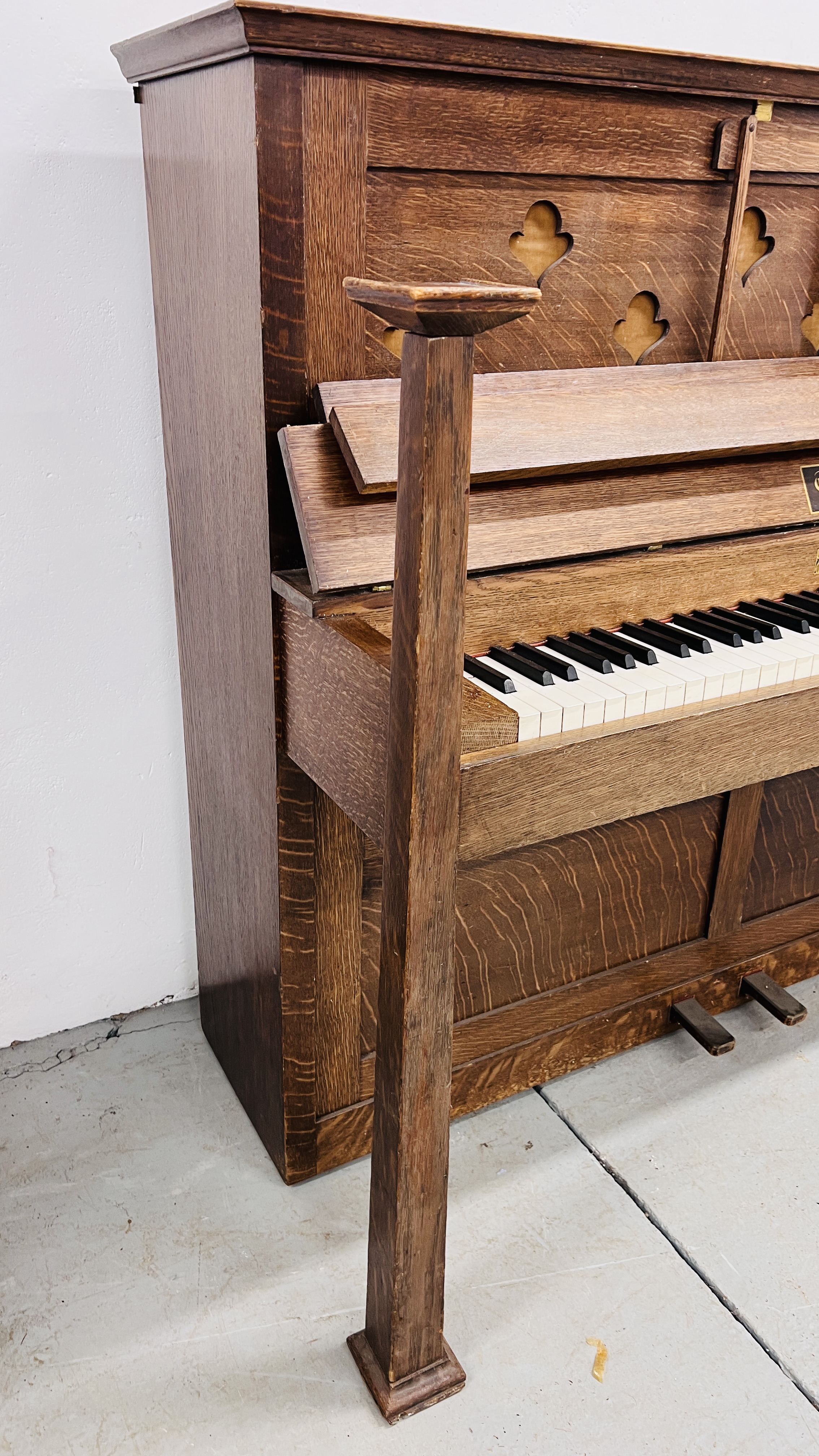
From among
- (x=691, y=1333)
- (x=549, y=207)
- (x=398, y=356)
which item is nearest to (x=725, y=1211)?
(x=691, y=1333)

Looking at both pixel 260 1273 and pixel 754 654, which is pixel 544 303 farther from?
pixel 260 1273

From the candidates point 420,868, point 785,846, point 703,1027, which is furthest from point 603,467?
point 703,1027

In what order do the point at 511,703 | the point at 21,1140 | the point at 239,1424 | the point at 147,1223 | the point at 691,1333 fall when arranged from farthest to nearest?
the point at 21,1140 < the point at 147,1223 < the point at 691,1333 < the point at 239,1424 < the point at 511,703

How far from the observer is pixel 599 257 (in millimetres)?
1401

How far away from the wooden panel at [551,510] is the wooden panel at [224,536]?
8 cm

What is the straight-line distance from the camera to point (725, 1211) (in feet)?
5.15

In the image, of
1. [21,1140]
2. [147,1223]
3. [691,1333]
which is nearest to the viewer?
[691,1333]

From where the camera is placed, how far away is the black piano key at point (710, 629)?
53.7 inches

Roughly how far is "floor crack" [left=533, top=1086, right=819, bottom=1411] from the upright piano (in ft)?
0.30

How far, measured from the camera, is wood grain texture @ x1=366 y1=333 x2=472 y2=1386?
918mm

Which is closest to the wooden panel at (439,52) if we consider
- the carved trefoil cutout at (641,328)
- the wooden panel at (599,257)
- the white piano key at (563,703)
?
the wooden panel at (599,257)

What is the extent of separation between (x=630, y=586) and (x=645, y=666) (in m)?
0.17

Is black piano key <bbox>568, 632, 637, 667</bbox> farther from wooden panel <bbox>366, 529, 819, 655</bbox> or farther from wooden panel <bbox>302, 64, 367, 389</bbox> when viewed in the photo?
wooden panel <bbox>302, 64, 367, 389</bbox>

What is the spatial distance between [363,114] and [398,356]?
0.83ft
